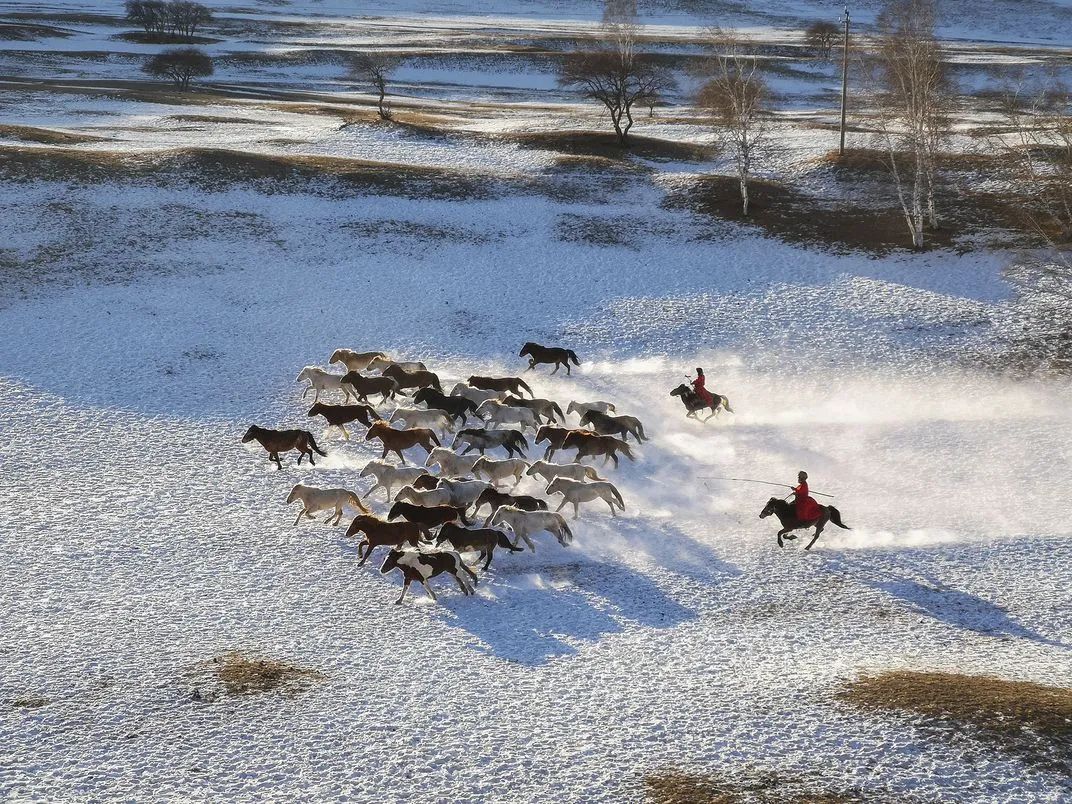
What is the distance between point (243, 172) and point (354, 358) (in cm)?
1975

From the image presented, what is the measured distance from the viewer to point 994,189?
146 feet

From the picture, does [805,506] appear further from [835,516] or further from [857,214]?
[857,214]

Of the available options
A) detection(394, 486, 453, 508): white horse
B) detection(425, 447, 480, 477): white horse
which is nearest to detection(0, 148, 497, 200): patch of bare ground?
detection(425, 447, 480, 477): white horse

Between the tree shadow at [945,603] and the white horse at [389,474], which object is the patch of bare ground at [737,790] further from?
the white horse at [389,474]

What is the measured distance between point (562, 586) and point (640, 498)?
451 centimetres

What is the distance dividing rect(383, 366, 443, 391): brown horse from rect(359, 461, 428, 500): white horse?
226 inches

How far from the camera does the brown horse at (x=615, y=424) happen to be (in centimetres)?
2511

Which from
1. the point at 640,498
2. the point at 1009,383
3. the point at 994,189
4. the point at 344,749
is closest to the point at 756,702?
the point at 344,749

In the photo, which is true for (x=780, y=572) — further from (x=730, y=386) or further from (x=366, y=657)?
(x=730, y=386)

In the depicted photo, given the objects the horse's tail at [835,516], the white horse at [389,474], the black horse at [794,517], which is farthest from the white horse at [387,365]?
the horse's tail at [835,516]

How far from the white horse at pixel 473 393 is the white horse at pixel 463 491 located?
5.39m

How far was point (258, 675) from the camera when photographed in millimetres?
15711

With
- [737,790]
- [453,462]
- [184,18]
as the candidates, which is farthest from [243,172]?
[184,18]

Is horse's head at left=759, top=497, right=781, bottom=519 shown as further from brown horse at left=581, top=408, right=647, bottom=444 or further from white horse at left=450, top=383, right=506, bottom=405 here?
white horse at left=450, top=383, right=506, bottom=405
